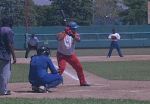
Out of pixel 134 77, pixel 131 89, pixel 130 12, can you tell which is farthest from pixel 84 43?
pixel 131 89

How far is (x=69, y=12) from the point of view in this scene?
7425 centimetres

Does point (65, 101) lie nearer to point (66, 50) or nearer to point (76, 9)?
point (66, 50)

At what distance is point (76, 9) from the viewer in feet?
248

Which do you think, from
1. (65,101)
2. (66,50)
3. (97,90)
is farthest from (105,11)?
(65,101)

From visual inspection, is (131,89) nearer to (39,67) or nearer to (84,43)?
(39,67)

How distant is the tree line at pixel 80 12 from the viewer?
71938 millimetres

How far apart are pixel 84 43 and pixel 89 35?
5.34 feet

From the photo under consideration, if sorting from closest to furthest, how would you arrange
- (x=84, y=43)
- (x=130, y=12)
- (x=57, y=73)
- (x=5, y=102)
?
(x=5, y=102) < (x=57, y=73) < (x=84, y=43) < (x=130, y=12)

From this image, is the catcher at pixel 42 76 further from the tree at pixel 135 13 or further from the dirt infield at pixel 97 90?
the tree at pixel 135 13

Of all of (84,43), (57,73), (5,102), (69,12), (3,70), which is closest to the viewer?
(5,102)

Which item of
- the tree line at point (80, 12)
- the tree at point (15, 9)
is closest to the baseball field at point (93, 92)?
the tree line at point (80, 12)

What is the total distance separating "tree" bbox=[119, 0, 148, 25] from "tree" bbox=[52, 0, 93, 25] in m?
7.74

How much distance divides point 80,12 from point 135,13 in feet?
35.2

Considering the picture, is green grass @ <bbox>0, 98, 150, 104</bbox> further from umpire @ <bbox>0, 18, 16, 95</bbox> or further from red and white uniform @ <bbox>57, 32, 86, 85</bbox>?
red and white uniform @ <bbox>57, 32, 86, 85</bbox>
